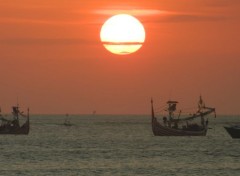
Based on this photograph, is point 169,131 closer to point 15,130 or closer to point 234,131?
point 234,131

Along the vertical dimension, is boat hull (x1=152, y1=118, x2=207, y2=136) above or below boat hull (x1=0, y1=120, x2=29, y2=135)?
below

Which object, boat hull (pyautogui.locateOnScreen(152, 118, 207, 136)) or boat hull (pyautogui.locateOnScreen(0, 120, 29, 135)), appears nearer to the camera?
boat hull (pyautogui.locateOnScreen(152, 118, 207, 136))

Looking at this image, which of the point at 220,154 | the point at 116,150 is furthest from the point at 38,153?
the point at 220,154

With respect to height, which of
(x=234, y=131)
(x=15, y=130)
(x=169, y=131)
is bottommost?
(x=234, y=131)

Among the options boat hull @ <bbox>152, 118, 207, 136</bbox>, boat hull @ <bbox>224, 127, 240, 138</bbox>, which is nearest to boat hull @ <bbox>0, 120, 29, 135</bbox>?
boat hull @ <bbox>152, 118, 207, 136</bbox>

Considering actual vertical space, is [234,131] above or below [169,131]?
below

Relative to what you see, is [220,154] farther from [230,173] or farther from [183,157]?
[230,173]

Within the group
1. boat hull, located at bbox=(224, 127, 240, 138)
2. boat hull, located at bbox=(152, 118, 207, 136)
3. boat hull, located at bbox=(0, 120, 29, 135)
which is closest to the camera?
boat hull, located at bbox=(224, 127, 240, 138)

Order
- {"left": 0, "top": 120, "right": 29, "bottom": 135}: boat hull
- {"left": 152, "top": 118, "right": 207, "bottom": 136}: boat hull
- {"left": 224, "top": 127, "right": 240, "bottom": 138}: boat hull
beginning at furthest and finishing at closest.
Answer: {"left": 0, "top": 120, "right": 29, "bottom": 135}: boat hull → {"left": 152, "top": 118, "right": 207, "bottom": 136}: boat hull → {"left": 224, "top": 127, "right": 240, "bottom": 138}: boat hull

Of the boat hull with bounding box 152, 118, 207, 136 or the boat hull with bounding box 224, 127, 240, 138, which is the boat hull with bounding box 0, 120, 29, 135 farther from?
the boat hull with bounding box 224, 127, 240, 138

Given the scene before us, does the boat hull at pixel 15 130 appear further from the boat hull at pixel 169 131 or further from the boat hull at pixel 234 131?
the boat hull at pixel 234 131

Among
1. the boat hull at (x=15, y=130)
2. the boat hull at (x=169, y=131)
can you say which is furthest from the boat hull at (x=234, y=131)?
the boat hull at (x=15, y=130)

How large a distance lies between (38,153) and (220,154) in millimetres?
23860

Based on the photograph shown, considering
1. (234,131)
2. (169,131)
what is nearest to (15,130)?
(169,131)
